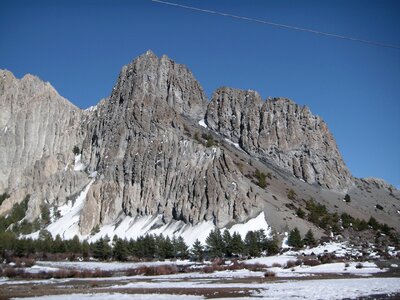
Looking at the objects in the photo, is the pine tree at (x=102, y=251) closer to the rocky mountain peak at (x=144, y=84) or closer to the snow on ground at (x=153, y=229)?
the snow on ground at (x=153, y=229)

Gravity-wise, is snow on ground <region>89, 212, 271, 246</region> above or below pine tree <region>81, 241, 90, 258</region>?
above

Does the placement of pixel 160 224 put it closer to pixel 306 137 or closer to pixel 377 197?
pixel 306 137

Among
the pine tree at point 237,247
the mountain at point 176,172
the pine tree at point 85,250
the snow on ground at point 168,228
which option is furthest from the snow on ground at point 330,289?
the mountain at point 176,172

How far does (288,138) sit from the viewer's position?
619 feet

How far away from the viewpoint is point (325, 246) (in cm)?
9681

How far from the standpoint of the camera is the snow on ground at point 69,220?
143125mm

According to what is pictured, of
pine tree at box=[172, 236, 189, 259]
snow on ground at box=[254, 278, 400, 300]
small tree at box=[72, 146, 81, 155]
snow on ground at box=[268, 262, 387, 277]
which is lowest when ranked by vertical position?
snow on ground at box=[254, 278, 400, 300]

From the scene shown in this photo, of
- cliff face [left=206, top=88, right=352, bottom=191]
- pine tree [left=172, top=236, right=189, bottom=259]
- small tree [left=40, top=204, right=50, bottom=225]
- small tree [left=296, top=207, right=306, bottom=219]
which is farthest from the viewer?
cliff face [left=206, top=88, right=352, bottom=191]

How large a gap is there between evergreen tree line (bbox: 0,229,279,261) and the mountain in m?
14.9

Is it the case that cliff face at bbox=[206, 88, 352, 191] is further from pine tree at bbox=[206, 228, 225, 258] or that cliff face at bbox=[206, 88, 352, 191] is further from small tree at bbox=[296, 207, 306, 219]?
pine tree at bbox=[206, 228, 225, 258]

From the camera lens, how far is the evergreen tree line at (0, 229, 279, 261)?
318ft

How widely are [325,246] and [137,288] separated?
203 ft

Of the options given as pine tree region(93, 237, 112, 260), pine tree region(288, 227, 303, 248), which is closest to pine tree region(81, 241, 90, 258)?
pine tree region(93, 237, 112, 260)

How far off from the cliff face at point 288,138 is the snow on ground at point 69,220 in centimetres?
6230
